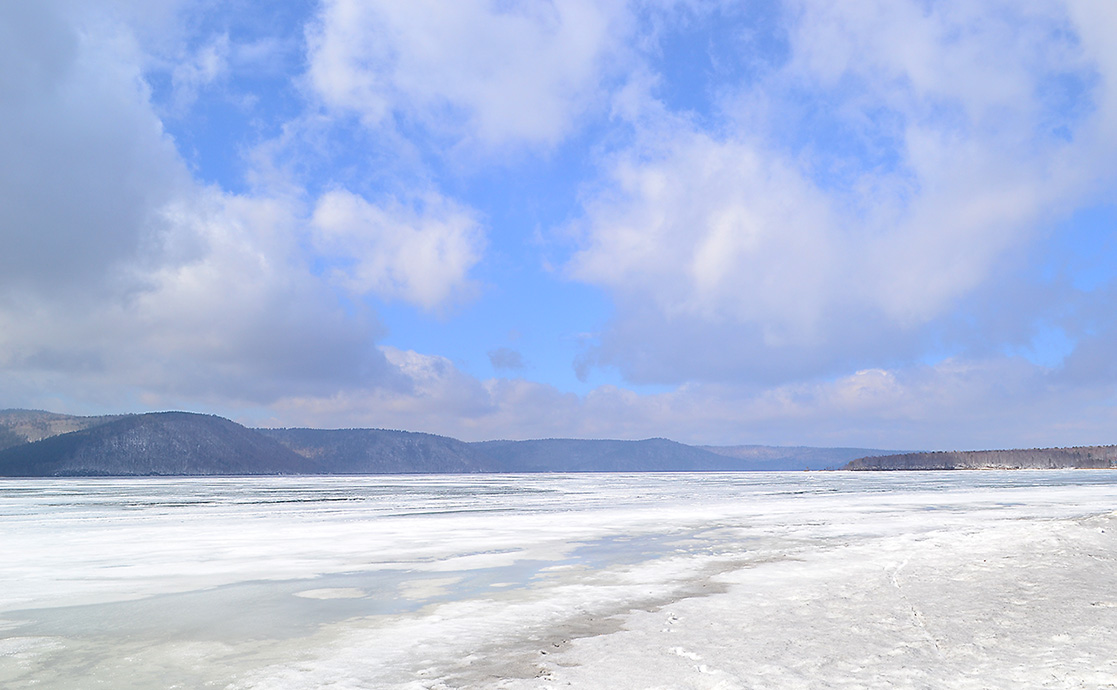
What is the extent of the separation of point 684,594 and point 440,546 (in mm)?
8960

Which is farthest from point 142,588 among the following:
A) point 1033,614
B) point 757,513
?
point 757,513

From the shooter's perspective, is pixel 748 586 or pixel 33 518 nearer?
pixel 748 586

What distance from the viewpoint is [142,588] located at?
40.7 ft

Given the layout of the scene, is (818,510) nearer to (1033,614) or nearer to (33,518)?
(1033,614)

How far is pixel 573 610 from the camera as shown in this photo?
10117mm

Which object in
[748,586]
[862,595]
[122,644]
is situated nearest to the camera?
[122,644]

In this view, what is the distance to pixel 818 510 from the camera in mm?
31484

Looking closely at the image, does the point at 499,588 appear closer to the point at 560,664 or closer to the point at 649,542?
the point at 560,664

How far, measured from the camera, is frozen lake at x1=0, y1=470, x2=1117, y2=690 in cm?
707

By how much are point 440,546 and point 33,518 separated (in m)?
24.3

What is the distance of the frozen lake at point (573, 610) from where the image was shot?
707 centimetres

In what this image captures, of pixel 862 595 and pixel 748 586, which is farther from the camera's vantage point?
pixel 748 586

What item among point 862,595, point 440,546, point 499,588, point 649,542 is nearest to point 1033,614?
point 862,595

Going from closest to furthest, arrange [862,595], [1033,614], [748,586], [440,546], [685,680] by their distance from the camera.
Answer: [685,680] → [1033,614] → [862,595] → [748,586] → [440,546]
